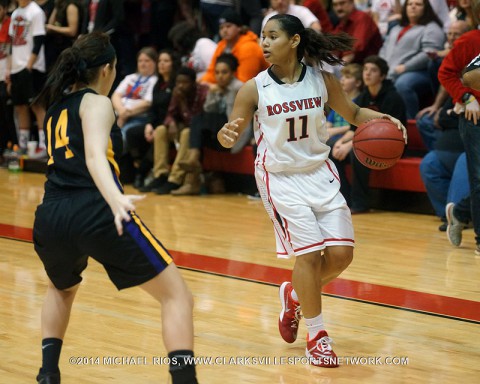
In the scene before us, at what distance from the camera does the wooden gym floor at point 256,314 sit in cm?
420

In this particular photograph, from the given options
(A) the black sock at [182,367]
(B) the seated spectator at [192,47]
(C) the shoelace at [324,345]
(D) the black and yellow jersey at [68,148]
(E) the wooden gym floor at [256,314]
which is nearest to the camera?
(A) the black sock at [182,367]

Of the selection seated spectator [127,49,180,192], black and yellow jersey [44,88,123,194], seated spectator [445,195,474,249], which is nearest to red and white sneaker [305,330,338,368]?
black and yellow jersey [44,88,123,194]

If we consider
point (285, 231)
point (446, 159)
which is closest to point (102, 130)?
point (285, 231)

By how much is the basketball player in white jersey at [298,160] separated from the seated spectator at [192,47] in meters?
6.53

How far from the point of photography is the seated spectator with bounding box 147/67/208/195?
10383 mm

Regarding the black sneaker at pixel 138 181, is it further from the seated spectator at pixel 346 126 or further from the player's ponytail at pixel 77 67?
the player's ponytail at pixel 77 67

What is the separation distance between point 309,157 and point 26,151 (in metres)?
8.90

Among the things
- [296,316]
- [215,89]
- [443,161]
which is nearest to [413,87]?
[443,161]

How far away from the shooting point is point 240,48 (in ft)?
34.3

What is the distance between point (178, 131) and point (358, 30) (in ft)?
7.49

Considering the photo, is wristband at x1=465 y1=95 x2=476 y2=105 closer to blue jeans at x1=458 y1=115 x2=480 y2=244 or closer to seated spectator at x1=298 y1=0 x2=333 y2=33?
blue jeans at x1=458 y1=115 x2=480 y2=244

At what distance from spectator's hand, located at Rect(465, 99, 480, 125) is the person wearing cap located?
3792 mm

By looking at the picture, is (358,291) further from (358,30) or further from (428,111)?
(358,30)

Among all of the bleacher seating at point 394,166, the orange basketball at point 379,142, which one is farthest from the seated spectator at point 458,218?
the orange basketball at point 379,142
